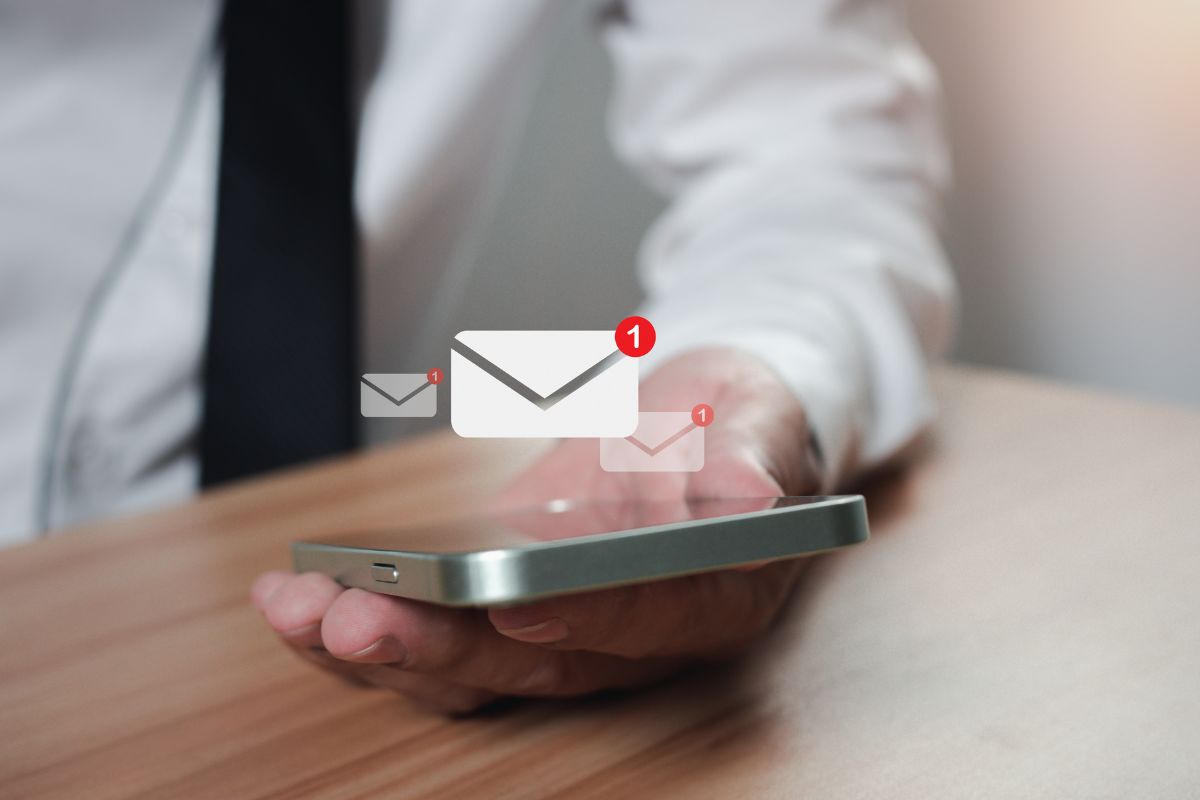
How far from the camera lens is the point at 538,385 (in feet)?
0.84

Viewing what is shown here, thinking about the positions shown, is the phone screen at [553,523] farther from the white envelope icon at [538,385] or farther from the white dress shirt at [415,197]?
the white dress shirt at [415,197]

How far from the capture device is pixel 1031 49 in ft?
3.69

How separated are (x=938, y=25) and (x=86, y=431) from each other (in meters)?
1.07

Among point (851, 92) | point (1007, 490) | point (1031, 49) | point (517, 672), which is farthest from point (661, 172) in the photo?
→ point (1031, 49)

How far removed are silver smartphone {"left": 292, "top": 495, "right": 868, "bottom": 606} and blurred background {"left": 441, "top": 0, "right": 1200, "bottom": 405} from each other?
49 centimetres

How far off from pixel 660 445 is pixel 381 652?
0.30 feet

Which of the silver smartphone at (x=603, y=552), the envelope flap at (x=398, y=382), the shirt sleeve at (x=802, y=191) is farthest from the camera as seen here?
the shirt sleeve at (x=802, y=191)

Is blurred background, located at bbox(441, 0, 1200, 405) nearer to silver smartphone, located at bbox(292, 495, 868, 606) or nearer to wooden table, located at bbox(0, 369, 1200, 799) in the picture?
wooden table, located at bbox(0, 369, 1200, 799)

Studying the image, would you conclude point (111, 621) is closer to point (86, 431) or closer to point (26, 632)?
point (26, 632)

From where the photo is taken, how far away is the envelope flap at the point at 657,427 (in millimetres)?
271

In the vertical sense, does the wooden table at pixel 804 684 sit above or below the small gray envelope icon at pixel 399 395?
below

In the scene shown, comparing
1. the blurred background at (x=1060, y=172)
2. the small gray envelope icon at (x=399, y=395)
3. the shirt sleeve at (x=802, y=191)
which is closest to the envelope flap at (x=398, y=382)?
the small gray envelope icon at (x=399, y=395)

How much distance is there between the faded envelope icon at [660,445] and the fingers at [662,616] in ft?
0.10

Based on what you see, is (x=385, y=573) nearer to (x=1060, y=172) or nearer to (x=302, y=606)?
(x=302, y=606)
